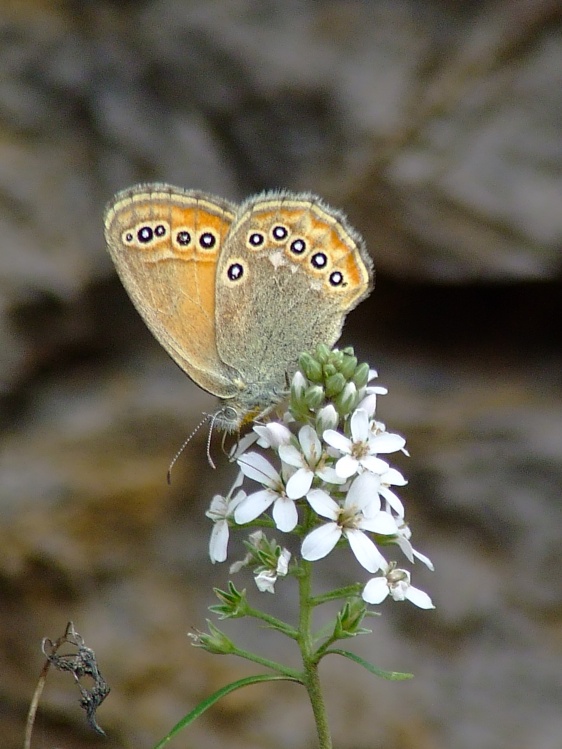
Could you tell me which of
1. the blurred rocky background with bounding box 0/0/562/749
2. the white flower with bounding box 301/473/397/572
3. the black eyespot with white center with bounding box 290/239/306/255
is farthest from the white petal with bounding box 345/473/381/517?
the blurred rocky background with bounding box 0/0/562/749

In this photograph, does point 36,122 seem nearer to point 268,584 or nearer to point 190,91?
point 190,91

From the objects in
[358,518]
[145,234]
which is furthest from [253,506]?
[145,234]

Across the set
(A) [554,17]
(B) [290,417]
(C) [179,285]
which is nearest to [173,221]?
(C) [179,285]

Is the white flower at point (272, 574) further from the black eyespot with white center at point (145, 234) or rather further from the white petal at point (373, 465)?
the black eyespot with white center at point (145, 234)

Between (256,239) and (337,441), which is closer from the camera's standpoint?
(337,441)

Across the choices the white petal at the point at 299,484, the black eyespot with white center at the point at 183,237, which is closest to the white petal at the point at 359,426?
the white petal at the point at 299,484

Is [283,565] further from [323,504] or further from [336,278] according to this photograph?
[336,278]
